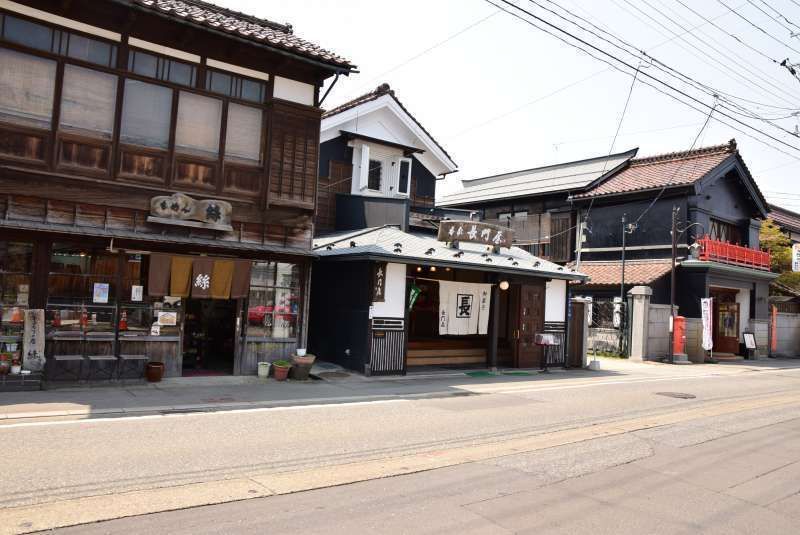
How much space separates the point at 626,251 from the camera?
29766 millimetres

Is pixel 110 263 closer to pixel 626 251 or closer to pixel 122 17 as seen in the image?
pixel 122 17

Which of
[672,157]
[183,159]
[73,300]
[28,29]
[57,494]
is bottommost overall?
[57,494]

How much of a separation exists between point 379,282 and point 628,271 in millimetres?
17118

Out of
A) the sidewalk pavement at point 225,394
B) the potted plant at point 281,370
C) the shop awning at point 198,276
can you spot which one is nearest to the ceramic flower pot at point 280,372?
the potted plant at point 281,370

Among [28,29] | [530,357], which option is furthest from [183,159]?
[530,357]

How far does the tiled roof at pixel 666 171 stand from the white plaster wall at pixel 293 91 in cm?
1972

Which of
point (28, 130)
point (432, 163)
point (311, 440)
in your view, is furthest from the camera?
point (432, 163)

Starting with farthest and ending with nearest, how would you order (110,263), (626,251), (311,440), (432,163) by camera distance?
1. (626,251)
2. (432,163)
3. (110,263)
4. (311,440)

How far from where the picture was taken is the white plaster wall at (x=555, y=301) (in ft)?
67.0

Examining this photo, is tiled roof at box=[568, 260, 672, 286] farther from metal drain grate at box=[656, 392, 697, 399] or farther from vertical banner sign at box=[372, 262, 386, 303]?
vertical banner sign at box=[372, 262, 386, 303]

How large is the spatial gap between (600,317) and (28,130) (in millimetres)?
24126

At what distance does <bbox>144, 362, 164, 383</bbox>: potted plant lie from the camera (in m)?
13.0

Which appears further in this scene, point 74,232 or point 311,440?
point 74,232

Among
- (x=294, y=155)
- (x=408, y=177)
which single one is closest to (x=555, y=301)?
(x=408, y=177)
